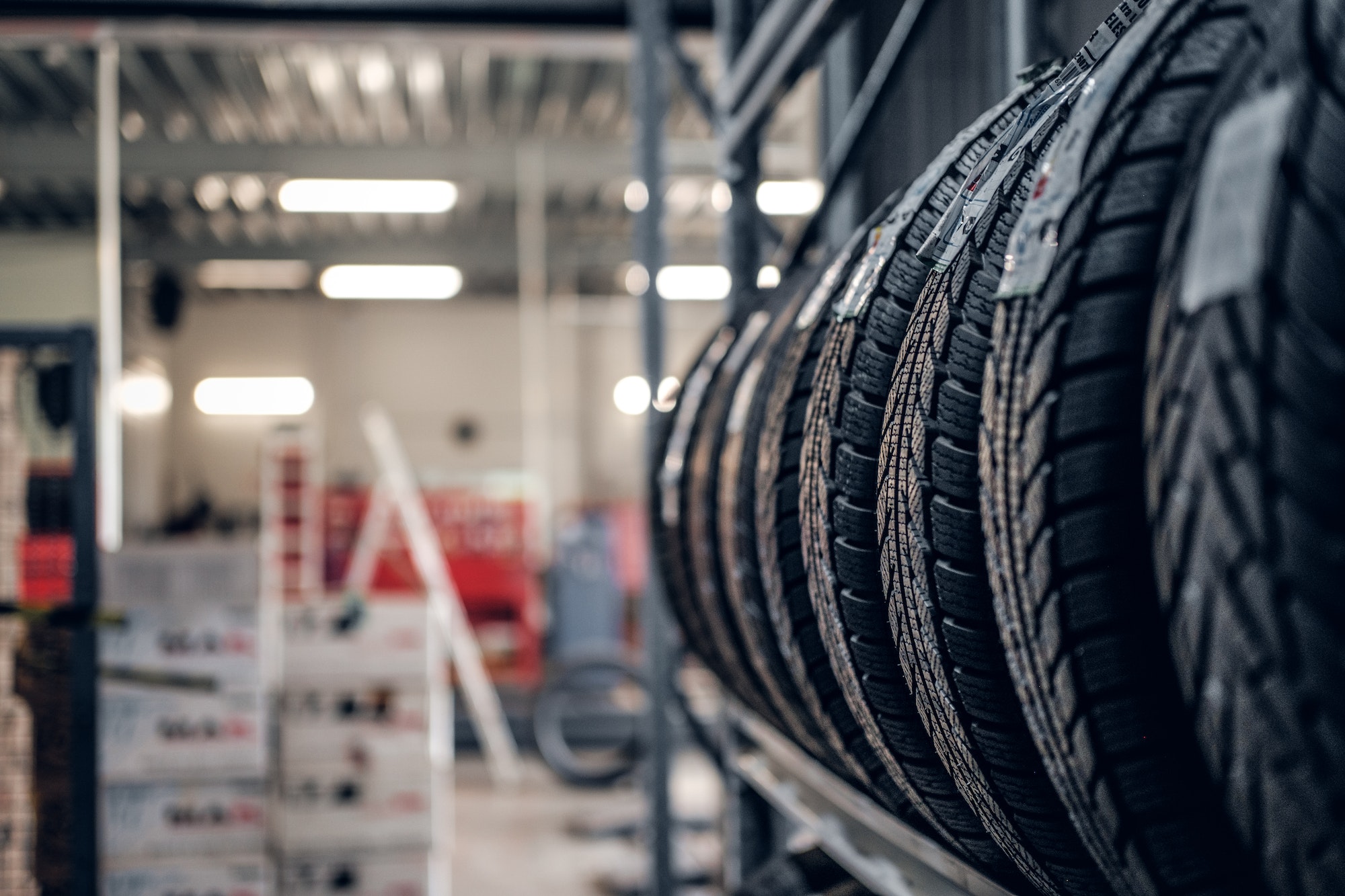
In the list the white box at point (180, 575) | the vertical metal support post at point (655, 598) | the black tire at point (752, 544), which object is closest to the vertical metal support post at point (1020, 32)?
the black tire at point (752, 544)

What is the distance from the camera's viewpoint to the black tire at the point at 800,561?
942 mm

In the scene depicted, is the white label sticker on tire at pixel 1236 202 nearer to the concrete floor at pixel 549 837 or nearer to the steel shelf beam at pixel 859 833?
the steel shelf beam at pixel 859 833

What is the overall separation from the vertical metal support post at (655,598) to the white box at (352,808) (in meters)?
1.16

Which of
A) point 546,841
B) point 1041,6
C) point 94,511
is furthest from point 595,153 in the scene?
point 1041,6

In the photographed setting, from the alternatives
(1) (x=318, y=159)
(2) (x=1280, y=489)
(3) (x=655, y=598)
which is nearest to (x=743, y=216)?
(3) (x=655, y=598)

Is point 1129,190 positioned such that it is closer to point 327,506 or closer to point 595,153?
point 595,153

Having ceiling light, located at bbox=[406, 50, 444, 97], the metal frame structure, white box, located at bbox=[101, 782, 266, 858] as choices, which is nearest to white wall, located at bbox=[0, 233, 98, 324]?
ceiling light, located at bbox=[406, 50, 444, 97]

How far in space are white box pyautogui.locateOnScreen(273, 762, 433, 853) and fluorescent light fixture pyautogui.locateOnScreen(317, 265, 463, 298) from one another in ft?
28.5

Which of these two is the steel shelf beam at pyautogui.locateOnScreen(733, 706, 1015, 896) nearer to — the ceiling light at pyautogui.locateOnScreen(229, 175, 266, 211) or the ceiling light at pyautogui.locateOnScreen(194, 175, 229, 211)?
the ceiling light at pyautogui.locateOnScreen(229, 175, 266, 211)

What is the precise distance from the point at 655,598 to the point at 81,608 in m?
1.36

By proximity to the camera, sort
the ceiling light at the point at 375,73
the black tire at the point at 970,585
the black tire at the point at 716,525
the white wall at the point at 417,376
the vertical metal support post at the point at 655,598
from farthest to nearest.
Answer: the white wall at the point at 417,376 < the ceiling light at the point at 375,73 < the vertical metal support post at the point at 655,598 < the black tire at the point at 716,525 < the black tire at the point at 970,585

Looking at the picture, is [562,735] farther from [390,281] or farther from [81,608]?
[390,281]

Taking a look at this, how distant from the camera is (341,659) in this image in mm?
3482

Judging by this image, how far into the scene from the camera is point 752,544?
1.04m
